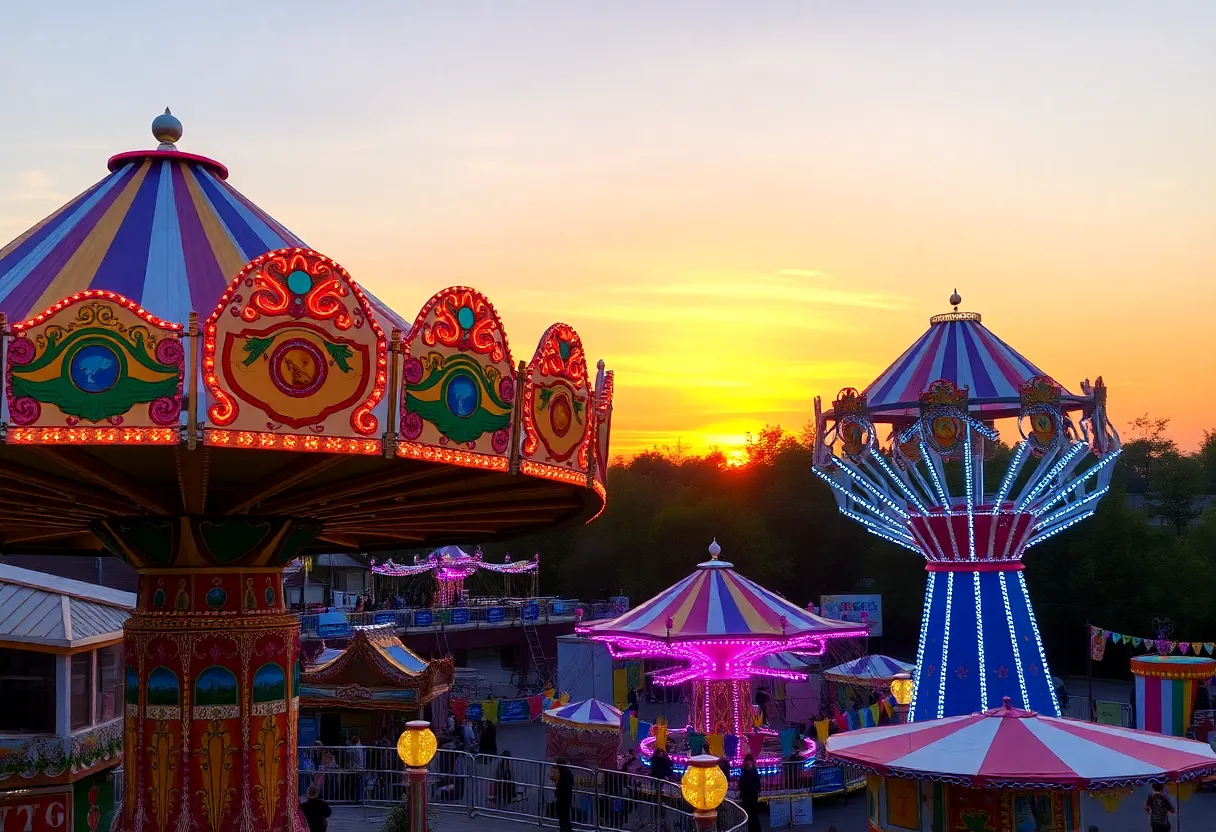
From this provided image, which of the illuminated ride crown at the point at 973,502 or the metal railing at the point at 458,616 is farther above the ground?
the illuminated ride crown at the point at 973,502

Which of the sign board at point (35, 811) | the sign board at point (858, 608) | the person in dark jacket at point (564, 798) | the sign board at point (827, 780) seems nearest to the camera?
the sign board at point (35, 811)

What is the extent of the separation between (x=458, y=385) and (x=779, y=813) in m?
11.0

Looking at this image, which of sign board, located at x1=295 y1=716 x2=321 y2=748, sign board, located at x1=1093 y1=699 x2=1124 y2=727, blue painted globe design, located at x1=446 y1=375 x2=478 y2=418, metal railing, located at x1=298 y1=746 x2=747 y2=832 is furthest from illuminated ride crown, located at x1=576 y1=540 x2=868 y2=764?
blue painted globe design, located at x1=446 y1=375 x2=478 y2=418

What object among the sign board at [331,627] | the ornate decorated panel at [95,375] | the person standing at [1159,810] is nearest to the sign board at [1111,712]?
the person standing at [1159,810]

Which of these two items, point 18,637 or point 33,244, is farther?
point 18,637

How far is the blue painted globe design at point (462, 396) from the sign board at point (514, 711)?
2144cm

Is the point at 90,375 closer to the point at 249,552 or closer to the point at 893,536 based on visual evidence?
the point at 249,552

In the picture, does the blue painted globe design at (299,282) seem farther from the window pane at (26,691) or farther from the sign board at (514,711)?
the sign board at (514,711)

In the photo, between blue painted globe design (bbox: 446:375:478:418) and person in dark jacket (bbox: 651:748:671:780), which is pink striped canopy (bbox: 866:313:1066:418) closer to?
person in dark jacket (bbox: 651:748:671:780)

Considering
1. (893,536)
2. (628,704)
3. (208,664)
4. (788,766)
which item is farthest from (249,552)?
(628,704)

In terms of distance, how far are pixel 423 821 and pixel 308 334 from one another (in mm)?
5336

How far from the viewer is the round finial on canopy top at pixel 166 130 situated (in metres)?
8.48

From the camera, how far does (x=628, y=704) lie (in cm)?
2883

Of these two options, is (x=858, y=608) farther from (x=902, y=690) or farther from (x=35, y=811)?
(x=35, y=811)
